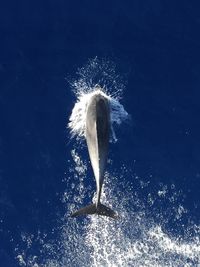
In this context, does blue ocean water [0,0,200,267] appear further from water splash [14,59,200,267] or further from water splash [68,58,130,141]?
water splash [68,58,130,141]

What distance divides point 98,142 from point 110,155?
4.97m

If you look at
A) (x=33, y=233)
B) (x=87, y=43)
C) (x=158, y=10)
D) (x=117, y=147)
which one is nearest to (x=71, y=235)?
(x=33, y=233)

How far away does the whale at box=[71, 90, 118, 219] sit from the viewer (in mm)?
105125

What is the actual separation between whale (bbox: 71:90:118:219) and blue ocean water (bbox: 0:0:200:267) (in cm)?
322

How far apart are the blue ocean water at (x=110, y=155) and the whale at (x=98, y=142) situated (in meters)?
3.22

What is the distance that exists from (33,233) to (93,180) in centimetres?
1088

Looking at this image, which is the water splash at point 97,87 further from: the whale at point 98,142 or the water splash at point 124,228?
the whale at point 98,142

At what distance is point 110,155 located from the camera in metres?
111

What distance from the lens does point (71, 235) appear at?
11062 centimetres

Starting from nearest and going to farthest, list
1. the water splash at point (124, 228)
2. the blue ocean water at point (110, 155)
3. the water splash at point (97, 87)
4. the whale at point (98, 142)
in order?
the whale at point (98, 142), the blue ocean water at point (110, 155), the water splash at point (124, 228), the water splash at point (97, 87)

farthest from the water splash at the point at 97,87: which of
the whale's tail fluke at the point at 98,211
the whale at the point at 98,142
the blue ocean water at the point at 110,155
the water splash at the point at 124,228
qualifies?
the whale's tail fluke at the point at 98,211

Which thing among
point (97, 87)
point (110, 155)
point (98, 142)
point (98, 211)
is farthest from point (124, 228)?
point (97, 87)

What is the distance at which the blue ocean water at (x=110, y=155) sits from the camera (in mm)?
110500

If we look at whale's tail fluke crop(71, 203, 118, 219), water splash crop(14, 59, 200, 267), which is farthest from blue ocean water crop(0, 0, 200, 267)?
whale's tail fluke crop(71, 203, 118, 219)
